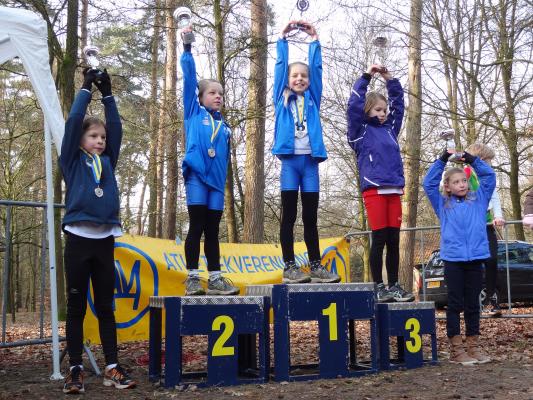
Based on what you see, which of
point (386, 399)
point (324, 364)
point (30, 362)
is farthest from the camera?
point (30, 362)

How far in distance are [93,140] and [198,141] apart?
79cm

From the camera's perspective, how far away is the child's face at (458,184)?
509 centimetres

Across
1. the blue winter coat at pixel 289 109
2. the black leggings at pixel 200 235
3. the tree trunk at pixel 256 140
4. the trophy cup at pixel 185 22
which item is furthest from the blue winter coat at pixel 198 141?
the tree trunk at pixel 256 140

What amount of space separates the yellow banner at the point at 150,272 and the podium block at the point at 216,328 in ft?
5.60

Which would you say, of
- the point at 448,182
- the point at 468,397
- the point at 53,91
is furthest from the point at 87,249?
the point at 448,182

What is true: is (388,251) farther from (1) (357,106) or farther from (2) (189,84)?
(2) (189,84)

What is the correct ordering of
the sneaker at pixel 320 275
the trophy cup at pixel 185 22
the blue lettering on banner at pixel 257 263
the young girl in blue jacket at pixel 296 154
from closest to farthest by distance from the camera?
1. the trophy cup at pixel 185 22
2. the sneaker at pixel 320 275
3. the young girl in blue jacket at pixel 296 154
4. the blue lettering on banner at pixel 257 263

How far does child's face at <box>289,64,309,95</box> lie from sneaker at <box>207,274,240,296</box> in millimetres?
1703

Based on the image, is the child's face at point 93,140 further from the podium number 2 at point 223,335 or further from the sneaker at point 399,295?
the sneaker at point 399,295

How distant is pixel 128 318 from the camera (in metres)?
6.12

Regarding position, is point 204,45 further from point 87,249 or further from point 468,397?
point 468,397

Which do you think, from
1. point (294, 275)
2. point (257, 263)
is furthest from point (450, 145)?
point (257, 263)

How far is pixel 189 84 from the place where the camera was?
4.60m

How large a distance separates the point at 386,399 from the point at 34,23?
3.82m
